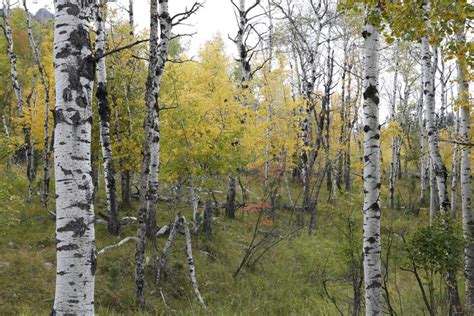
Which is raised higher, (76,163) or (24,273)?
(76,163)

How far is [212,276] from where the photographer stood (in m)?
8.66

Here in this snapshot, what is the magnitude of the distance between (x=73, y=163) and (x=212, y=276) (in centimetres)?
654

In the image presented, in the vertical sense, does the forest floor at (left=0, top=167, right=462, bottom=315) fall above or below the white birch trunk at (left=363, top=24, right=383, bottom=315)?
below

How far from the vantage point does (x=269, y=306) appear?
7246 mm

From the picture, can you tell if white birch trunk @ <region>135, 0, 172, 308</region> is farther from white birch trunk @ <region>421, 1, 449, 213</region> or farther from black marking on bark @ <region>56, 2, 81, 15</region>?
white birch trunk @ <region>421, 1, 449, 213</region>

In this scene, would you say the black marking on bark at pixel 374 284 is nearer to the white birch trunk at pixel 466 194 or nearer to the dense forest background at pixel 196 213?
the dense forest background at pixel 196 213

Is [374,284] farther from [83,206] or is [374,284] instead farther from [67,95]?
[67,95]

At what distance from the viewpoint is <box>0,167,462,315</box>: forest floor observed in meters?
6.59

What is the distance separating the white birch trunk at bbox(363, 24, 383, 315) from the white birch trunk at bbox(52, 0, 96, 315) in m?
3.45

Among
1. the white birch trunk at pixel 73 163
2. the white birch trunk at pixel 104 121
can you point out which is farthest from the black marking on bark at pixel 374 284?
the white birch trunk at pixel 104 121

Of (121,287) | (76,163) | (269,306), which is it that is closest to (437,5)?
(76,163)

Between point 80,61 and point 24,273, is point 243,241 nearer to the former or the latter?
point 24,273

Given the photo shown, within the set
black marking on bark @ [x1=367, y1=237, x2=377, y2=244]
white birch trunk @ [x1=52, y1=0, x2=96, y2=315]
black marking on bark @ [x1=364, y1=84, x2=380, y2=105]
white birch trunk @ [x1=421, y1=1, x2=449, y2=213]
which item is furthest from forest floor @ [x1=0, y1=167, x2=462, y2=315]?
white birch trunk @ [x1=52, y1=0, x2=96, y2=315]

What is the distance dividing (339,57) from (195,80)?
1214 cm
